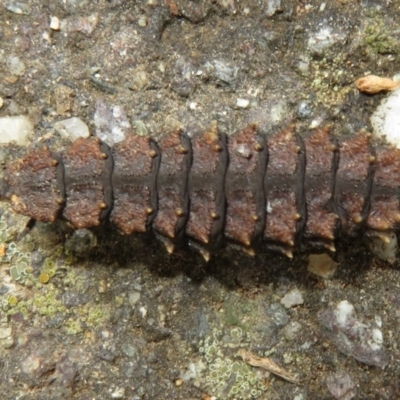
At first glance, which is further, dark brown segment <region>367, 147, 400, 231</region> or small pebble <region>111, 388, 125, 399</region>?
small pebble <region>111, 388, 125, 399</region>

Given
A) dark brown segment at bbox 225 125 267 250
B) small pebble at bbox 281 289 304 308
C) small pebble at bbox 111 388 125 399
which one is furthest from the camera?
small pebble at bbox 281 289 304 308

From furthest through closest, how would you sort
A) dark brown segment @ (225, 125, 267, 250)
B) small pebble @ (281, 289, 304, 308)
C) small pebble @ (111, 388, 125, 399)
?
1. small pebble @ (281, 289, 304, 308)
2. small pebble @ (111, 388, 125, 399)
3. dark brown segment @ (225, 125, 267, 250)

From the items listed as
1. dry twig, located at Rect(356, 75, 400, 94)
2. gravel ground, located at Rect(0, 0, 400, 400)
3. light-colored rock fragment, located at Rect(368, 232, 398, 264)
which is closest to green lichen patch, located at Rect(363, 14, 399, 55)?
gravel ground, located at Rect(0, 0, 400, 400)

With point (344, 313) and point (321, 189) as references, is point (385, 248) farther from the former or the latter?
point (321, 189)

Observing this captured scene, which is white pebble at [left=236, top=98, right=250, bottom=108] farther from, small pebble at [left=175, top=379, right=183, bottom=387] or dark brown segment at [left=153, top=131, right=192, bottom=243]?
small pebble at [left=175, top=379, right=183, bottom=387]

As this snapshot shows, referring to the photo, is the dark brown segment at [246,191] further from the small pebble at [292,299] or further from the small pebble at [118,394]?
the small pebble at [118,394]

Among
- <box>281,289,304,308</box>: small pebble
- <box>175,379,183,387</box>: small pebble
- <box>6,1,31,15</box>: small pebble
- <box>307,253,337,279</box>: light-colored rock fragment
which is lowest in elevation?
<box>175,379,183,387</box>: small pebble

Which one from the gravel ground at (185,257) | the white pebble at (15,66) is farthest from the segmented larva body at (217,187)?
the white pebble at (15,66)

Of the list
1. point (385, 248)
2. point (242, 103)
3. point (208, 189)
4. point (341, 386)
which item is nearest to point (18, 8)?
point (242, 103)
